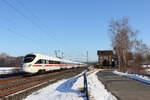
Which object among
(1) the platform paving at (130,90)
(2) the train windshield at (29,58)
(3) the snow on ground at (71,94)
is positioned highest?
(2) the train windshield at (29,58)

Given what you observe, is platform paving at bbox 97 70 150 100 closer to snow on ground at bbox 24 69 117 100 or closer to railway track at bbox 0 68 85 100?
snow on ground at bbox 24 69 117 100

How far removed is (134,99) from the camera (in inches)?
363

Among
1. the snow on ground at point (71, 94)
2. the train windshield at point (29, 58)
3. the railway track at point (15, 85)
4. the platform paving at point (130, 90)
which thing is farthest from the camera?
the train windshield at point (29, 58)

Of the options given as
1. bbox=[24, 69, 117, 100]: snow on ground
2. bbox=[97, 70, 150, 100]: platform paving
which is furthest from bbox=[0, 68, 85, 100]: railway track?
bbox=[97, 70, 150, 100]: platform paving

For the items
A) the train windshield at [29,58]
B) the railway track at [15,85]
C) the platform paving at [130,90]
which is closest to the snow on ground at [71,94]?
the platform paving at [130,90]

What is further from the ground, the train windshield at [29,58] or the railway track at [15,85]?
the train windshield at [29,58]

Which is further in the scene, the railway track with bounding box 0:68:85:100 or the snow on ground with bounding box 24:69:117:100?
the railway track with bounding box 0:68:85:100

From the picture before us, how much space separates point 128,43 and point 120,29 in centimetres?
366

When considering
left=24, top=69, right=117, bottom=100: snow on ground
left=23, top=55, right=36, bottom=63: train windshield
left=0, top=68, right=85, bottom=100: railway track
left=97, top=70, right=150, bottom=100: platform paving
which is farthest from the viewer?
left=23, top=55, right=36, bottom=63: train windshield

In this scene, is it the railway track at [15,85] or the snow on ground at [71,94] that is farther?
the railway track at [15,85]

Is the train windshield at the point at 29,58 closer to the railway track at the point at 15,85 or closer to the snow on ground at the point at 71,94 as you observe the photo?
the railway track at the point at 15,85

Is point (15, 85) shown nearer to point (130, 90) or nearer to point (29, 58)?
point (130, 90)

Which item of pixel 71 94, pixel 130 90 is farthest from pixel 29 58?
pixel 130 90

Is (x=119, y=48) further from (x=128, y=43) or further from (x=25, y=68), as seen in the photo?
(x=25, y=68)
